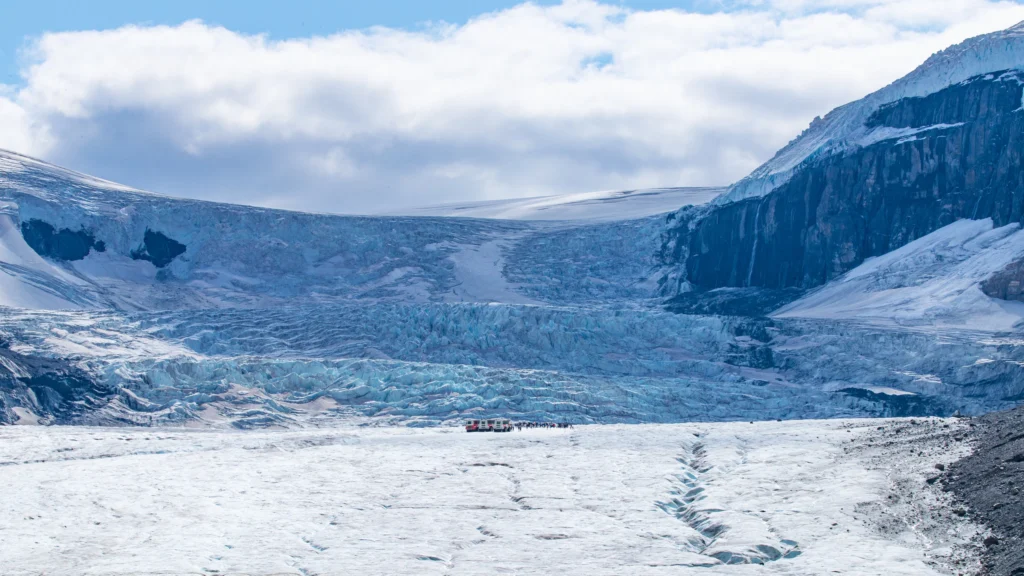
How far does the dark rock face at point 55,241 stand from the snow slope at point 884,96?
4417 cm

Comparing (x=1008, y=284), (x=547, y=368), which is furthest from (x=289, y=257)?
(x=1008, y=284)

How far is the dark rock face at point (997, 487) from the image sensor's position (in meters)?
18.5

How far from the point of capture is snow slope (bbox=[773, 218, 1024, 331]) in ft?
213

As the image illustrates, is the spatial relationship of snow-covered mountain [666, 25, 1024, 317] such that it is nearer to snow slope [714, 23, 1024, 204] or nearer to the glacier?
snow slope [714, 23, 1024, 204]

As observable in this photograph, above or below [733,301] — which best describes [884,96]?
above

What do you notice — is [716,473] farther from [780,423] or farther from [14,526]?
[14,526]

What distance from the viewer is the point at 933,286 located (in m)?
69.6

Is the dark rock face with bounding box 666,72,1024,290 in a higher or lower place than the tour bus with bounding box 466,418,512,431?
higher

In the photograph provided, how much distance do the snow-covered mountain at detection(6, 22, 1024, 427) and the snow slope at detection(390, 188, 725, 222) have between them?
830mm

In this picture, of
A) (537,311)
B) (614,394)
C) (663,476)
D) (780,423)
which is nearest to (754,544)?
(663,476)

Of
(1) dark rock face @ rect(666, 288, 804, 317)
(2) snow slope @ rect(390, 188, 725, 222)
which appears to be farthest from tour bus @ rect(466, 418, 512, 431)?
(2) snow slope @ rect(390, 188, 725, 222)

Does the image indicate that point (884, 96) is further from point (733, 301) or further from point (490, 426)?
point (490, 426)

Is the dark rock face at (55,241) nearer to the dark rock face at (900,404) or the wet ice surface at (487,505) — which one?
the wet ice surface at (487,505)

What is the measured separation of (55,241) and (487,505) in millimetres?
62267
